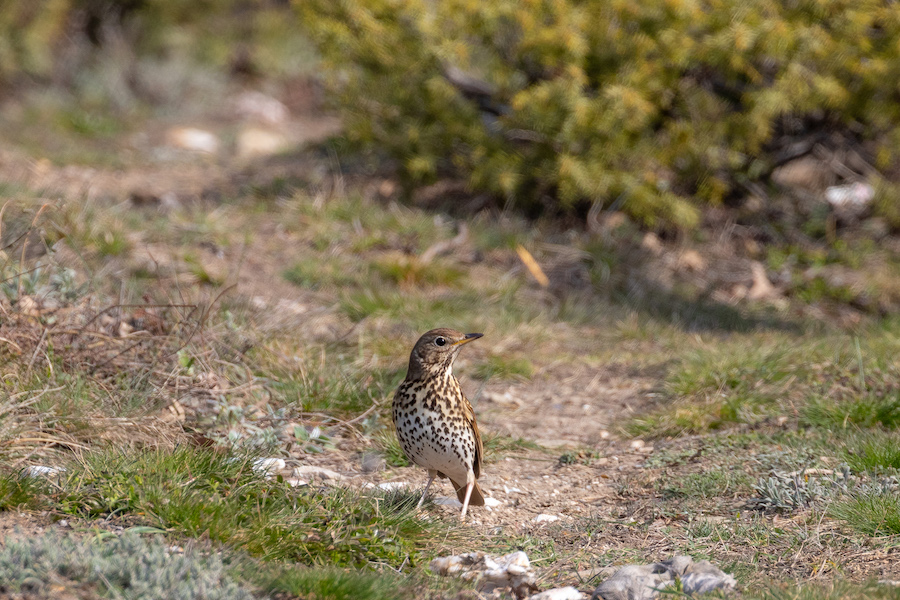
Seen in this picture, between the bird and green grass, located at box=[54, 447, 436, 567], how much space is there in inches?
12.0

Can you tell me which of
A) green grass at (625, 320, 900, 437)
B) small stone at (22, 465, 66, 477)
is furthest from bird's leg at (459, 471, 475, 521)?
small stone at (22, 465, 66, 477)

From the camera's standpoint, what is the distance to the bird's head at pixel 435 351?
4496 millimetres

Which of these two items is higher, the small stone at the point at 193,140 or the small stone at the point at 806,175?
the small stone at the point at 806,175

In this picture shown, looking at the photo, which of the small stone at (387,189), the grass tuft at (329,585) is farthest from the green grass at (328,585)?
the small stone at (387,189)

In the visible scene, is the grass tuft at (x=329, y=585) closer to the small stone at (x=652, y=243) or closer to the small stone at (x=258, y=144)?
the small stone at (x=652, y=243)

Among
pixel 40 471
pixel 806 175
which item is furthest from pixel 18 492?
pixel 806 175

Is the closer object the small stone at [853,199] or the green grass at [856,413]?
the green grass at [856,413]

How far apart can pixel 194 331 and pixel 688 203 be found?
5.43 meters

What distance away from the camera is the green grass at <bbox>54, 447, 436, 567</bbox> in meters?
3.69

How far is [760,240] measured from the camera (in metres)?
9.71

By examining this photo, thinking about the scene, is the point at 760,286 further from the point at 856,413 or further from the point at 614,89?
the point at 856,413

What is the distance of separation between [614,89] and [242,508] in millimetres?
5734

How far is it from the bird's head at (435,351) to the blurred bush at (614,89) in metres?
4.25

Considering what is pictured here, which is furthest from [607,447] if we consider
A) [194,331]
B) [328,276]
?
[328,276]
